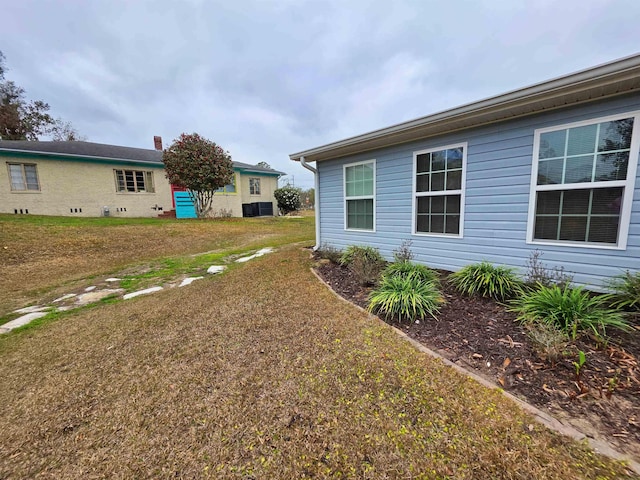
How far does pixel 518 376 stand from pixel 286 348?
198 centimetres

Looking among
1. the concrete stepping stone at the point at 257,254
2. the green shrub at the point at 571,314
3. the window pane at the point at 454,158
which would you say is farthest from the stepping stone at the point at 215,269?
the green shrub at the point at 571,314

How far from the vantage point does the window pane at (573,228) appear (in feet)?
10.8

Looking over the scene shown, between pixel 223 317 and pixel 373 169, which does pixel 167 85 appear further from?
pixel 223 317

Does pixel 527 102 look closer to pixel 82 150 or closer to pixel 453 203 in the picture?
pixel 453 203

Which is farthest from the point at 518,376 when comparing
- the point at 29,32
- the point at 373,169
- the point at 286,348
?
the point at 29,32

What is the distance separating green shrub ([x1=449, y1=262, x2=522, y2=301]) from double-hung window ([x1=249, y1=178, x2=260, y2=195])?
1743 centimetres

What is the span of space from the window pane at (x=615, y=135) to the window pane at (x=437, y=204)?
1.94 metres

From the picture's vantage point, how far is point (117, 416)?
1761 mm

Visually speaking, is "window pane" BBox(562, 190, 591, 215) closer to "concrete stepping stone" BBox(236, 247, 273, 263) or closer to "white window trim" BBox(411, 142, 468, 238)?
"white window trim" BBox(411, 142, 468, 238)

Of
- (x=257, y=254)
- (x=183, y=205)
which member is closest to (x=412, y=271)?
(x=257, y=254)

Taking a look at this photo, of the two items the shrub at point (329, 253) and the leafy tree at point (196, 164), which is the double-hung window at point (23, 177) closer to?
the leafy tree at point (196, 164)

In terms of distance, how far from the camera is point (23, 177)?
1212 centimetres

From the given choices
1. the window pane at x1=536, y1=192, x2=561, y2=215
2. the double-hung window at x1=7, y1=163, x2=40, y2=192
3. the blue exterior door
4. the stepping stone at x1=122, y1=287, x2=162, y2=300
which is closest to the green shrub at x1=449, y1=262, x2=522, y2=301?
the window pane at x1=536, y1=192, x2=561, y2=215

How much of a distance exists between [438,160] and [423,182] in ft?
1.44
